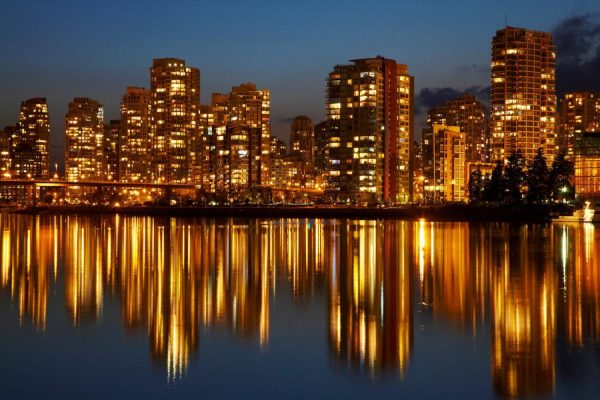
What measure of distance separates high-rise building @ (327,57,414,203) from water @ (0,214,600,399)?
14700 centimetres

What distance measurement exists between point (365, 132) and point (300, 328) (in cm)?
17079

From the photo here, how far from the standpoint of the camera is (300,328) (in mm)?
24500

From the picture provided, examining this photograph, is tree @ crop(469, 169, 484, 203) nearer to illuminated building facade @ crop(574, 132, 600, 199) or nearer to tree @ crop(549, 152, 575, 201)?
tree @ crop(549, 152, 575, 201)

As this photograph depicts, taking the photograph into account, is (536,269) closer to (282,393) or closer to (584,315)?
(584,315)

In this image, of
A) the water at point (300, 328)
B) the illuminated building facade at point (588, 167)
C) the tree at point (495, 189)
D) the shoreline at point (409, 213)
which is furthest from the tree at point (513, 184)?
the water at point (300, 328)

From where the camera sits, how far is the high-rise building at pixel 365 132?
632ft

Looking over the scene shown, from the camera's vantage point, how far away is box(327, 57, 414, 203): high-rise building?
632ft

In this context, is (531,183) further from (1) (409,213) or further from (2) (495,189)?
(1) (409,213)

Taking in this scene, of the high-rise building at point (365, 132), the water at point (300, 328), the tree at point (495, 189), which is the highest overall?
the high-rise building at point (365, 132)

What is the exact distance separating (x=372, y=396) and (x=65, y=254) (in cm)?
3860

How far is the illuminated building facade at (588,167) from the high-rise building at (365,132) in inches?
2050

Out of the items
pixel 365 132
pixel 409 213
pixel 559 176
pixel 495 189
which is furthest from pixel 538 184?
pixel 365 132

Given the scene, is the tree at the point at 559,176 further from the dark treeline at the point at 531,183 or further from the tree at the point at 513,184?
the tree at the point at 513,184

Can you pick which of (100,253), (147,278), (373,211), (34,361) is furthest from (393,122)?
(34,361)
